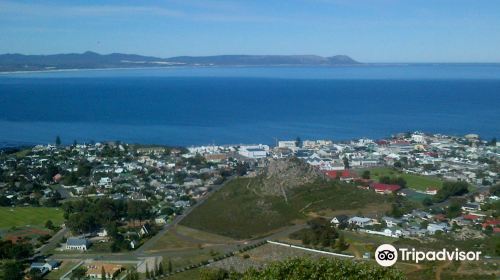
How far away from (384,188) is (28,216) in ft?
24.4

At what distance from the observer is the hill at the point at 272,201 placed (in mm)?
10656

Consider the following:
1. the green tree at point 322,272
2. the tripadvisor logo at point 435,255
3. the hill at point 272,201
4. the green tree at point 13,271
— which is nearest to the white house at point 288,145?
the hill at point 272,201

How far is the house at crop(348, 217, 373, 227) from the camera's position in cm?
1048

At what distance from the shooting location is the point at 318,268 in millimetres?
4992

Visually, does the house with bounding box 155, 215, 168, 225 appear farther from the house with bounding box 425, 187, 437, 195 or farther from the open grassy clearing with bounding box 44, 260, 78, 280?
the house with bounding box 425, 187, 437, 195

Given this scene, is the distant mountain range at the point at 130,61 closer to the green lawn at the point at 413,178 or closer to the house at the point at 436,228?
the green lawn at the point at 413,178

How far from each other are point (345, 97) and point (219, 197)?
27.5 meters

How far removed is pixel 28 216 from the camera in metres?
12.0

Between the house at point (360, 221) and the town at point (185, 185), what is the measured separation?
0.02 m

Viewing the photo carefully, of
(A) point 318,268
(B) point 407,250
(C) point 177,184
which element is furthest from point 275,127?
(A) point 318,268

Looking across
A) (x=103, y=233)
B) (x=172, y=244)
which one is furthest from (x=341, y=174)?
(x=103, y=233)

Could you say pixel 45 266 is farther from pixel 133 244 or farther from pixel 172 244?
pixel 172 244

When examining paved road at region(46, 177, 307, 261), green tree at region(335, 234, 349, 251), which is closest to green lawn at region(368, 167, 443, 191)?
paved road at region(46, 177, 307, 261)

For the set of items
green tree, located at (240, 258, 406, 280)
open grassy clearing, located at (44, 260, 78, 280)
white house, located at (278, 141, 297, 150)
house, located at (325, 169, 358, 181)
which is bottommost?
open grassy clearing, located at (44, 260, 78, 280)
